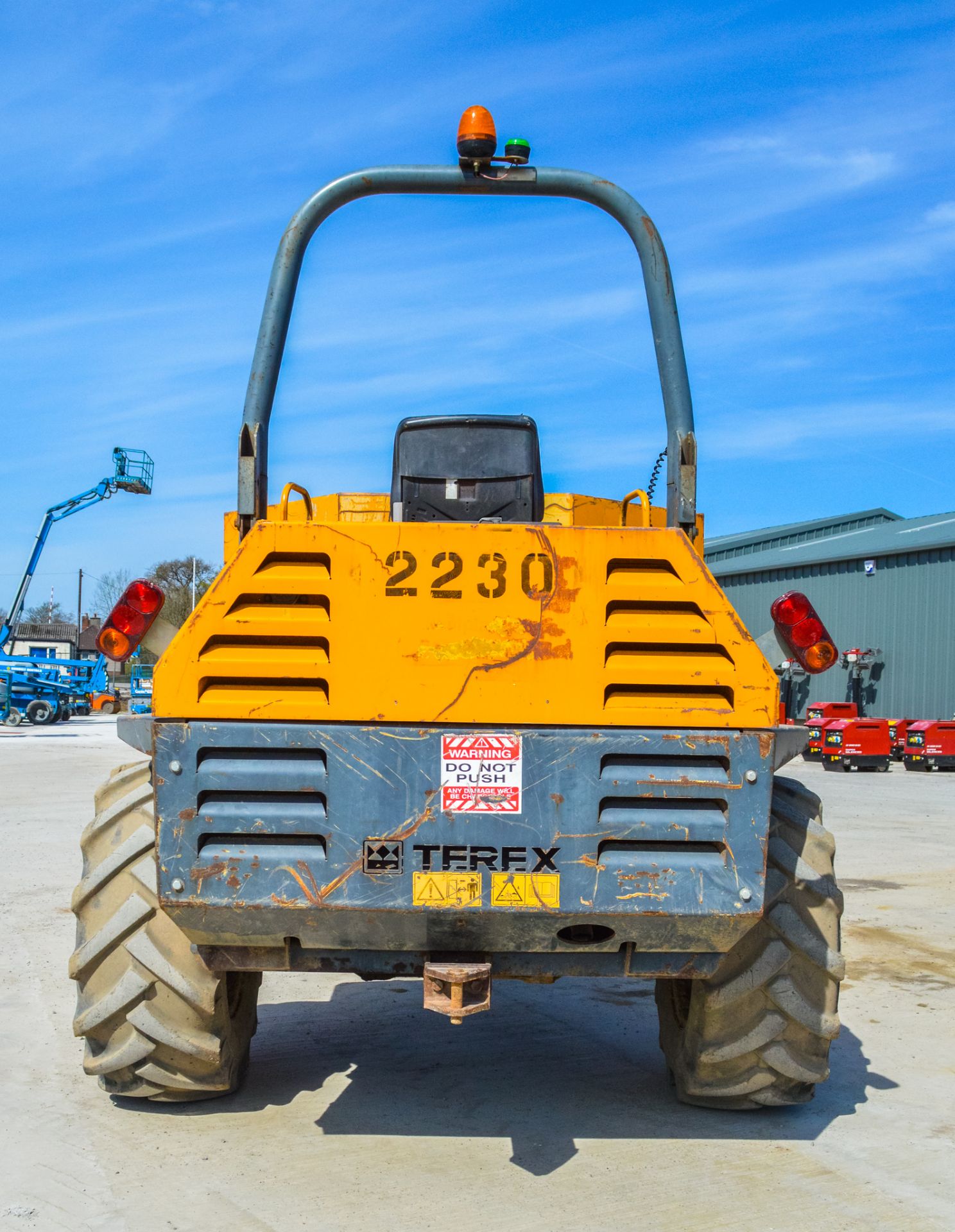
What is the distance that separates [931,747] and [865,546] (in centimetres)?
845

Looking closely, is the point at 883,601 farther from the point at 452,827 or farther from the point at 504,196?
the point at 452,827

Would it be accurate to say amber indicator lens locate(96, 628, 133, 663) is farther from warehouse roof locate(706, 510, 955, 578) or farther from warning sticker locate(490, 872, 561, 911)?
warehouse roof locate(706, 510, 955, 578)

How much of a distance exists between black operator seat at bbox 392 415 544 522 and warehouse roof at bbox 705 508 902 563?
38911mm

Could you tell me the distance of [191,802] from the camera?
3.68 metres

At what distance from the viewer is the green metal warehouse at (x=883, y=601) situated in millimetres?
27156

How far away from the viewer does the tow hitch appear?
12.3 feet

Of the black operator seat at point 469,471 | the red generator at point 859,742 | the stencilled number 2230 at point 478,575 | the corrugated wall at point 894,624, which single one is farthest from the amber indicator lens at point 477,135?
the corrugated wall at point 894,624

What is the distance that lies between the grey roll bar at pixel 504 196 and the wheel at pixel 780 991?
3.88 feet

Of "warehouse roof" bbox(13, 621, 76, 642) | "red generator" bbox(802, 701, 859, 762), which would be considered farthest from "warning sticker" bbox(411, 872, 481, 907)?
"warehouse roof" bbox(13, 621, 76, 642)

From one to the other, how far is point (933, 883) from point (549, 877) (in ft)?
23.8

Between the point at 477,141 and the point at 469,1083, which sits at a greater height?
the point at 477,141

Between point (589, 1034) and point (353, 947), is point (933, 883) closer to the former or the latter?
point (589, 1034)

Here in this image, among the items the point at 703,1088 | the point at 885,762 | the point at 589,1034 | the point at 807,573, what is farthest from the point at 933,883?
the point at 807,573

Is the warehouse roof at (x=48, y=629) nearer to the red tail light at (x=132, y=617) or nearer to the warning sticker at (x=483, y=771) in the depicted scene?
the red tail light at (x=132, y=617)
